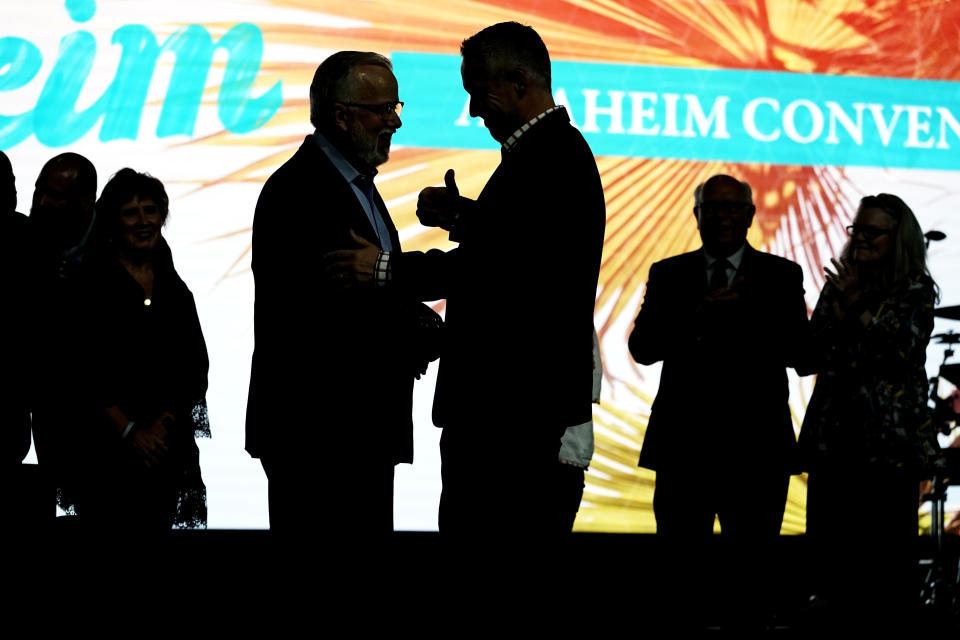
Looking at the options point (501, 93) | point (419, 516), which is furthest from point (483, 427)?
point (419, 516)

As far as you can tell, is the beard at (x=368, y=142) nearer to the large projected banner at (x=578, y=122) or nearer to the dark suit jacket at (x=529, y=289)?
the dark suit jacket at (x=529, y=289)

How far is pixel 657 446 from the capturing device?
12.8 ft

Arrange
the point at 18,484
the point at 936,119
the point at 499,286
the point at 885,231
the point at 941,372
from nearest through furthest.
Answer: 1. the point at 499,286
2. the point at 18,484
3. the point at 885,231
4. the point at 941,372
5. the point at 936,119

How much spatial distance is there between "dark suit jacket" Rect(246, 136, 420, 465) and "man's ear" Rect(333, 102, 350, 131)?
0.44ft

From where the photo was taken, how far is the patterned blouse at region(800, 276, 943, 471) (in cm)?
375

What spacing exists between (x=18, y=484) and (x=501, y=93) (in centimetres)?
166

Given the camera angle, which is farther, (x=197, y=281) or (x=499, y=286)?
(x=197, y=281)

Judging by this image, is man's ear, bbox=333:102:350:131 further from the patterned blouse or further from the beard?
the patterned blouse

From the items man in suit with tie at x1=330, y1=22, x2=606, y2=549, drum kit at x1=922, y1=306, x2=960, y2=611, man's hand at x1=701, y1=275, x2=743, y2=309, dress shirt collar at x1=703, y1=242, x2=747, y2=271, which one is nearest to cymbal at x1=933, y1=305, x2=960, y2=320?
drum kit at x1=922, y1=306, x2=960, y2=611

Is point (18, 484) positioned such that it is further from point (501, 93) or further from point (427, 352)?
point (501, 93)

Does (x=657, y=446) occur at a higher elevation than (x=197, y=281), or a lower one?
lower

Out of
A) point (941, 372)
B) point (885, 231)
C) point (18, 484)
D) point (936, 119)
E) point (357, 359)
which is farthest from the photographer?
point (936, 119)

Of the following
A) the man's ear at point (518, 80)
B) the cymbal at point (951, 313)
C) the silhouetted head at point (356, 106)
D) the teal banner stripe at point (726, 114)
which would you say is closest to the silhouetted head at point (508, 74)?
the man's ear at point (518, 80)

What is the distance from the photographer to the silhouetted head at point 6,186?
3045 millimetres
